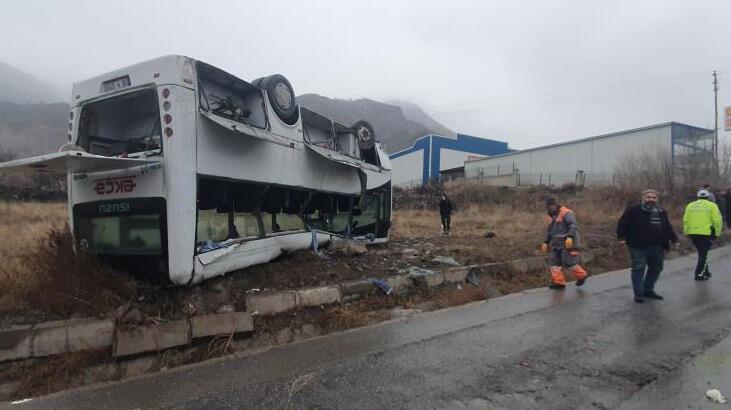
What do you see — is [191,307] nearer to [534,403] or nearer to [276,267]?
[276,267]

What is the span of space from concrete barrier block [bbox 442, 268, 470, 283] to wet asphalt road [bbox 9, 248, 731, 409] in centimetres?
167

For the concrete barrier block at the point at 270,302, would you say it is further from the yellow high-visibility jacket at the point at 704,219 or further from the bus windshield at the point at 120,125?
the yellow high-visibility jacket at the point at 704,219

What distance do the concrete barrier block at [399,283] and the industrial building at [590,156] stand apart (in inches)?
1085

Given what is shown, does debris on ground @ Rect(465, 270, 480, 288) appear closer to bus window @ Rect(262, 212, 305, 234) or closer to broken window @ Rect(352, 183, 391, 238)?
broken window @ Rect(352, 183, 391, 238)

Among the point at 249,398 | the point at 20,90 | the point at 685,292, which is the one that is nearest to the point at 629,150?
the point at 685,292

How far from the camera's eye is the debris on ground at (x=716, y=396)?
138 inches

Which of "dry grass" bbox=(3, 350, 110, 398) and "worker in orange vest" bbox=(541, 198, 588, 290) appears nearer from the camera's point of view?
"dry grass" bbox=(3, 350, 110, 398)

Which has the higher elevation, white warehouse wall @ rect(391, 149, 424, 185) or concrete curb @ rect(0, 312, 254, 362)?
white warehouse wall @ rect(391, 149, 424, 185)

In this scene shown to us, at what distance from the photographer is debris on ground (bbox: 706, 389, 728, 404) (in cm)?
352

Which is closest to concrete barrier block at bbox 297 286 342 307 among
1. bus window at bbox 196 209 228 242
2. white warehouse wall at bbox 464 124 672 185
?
bus window at bbox 196 209 228 242

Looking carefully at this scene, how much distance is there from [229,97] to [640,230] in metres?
6.20

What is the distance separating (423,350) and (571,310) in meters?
2.73

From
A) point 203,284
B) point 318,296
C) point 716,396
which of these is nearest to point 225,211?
point 203,284

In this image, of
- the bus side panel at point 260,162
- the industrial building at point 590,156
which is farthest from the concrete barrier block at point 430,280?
the industrial building at point 590,156
